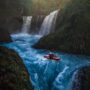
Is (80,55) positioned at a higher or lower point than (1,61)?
lower

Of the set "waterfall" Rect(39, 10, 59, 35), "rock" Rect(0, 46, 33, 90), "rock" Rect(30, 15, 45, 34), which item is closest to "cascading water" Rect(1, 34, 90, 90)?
"rock" Rect(0, 46, 33, 90)

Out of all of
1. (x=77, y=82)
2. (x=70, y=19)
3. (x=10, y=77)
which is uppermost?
(x=70, y=19)

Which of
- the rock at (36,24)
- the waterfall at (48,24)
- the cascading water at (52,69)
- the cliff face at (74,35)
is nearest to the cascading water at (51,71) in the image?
the cascading water at (52,69)

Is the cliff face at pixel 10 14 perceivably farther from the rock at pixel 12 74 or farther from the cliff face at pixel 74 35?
the rock at pixel 12 74

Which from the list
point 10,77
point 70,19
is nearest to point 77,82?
point 10,77

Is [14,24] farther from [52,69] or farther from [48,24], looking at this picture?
[52,69]

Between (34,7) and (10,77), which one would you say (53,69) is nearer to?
(10,77)
